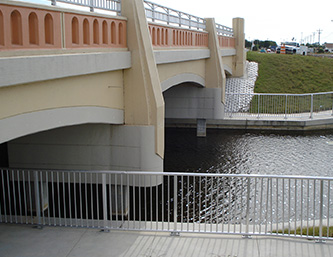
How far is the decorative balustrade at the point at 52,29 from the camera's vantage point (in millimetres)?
5270

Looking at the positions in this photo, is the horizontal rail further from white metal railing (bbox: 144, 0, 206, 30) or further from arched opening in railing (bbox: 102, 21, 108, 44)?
arched opening in railing (bbox: 102, 21, 108, 44)

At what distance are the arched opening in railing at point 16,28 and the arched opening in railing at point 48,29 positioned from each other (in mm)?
664

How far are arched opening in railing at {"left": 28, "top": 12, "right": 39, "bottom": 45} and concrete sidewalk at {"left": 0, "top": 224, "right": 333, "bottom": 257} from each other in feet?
9.27

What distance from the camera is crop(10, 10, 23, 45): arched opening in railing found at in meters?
5.45

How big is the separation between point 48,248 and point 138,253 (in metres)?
1.28

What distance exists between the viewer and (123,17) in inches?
338

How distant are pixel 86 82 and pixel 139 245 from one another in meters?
2.72

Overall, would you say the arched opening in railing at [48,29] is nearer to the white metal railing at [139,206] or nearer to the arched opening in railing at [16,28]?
the arched opening in railing at [16,28]

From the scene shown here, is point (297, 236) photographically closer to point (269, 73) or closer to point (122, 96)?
point (122, 96)

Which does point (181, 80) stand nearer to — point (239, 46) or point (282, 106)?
point (282, 106)

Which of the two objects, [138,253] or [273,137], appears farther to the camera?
[273,137]

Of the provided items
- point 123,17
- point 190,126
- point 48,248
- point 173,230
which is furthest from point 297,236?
point 190,126

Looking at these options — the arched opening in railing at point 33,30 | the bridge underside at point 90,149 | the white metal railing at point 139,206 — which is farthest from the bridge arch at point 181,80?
the arched opening in railing at point 33,30

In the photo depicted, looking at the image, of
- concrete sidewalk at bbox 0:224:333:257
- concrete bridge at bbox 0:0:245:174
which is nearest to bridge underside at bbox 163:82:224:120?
concrete bridge at bbox 0:0:245:174
